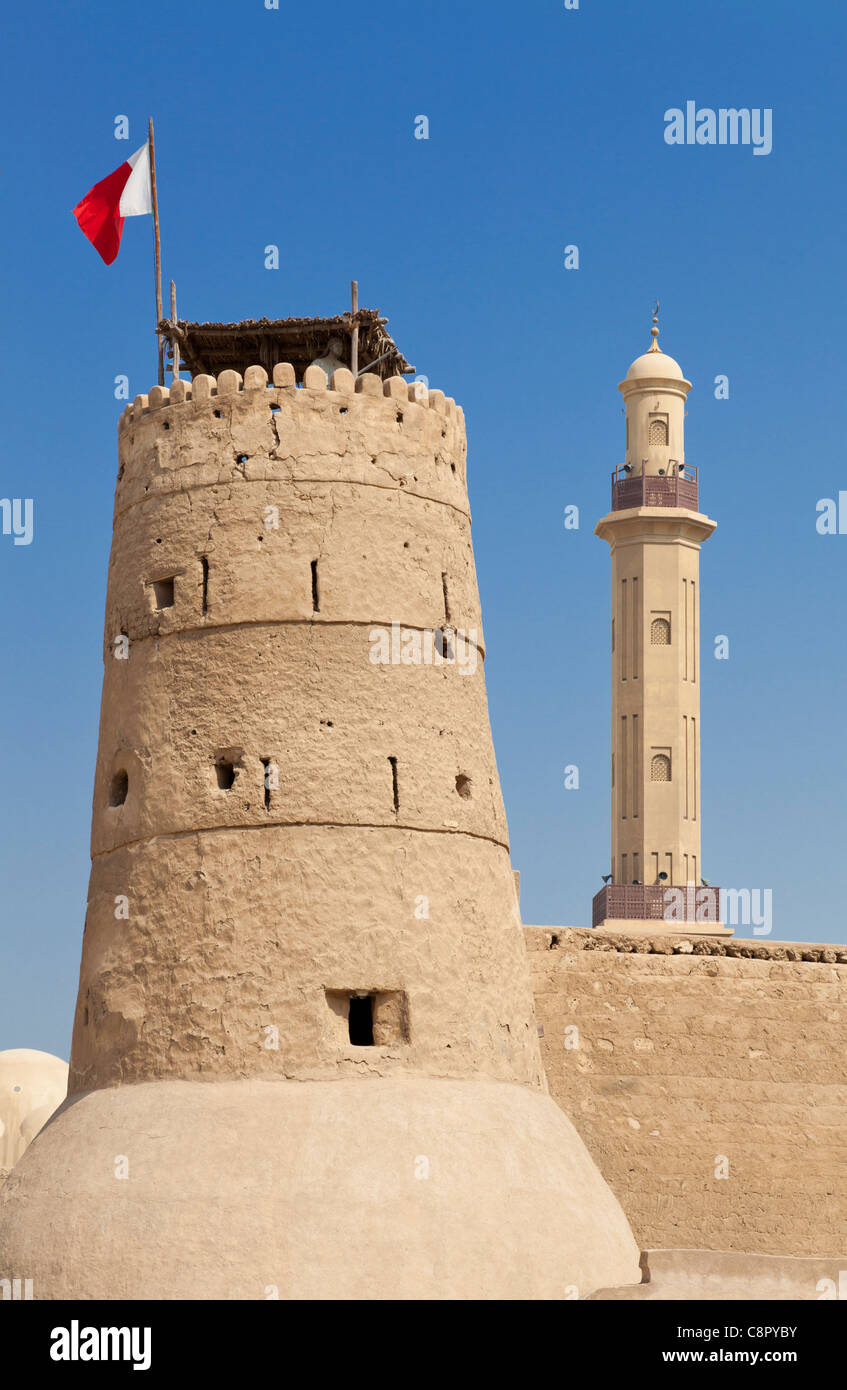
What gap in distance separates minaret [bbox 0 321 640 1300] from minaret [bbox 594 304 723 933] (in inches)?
905

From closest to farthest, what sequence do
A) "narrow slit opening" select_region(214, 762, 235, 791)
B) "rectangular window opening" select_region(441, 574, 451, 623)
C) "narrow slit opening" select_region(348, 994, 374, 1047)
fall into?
"narrow slit opening" select_region(348, 994, 374, 1047), "narrow slit opening" select_region(214, 762, 235, 791), "rectangular window opening" select_region(441, 574, 451, 623)

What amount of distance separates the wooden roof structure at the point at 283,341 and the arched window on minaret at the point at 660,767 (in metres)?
22.3

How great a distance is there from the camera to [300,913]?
17.9m

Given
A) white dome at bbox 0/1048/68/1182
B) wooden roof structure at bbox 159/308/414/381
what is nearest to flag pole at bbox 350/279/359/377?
wooden roof structure at bbox 159/308/414/381

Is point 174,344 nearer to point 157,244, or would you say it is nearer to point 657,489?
point 157,244

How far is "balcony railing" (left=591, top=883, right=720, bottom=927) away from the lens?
1623 inches

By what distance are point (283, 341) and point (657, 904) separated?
22520 millimetres

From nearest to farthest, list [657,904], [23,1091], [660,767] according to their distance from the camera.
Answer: [23,1091]
[657,904]
[660,767]

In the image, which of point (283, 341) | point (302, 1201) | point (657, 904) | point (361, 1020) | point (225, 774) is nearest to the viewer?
point (302, 1201)

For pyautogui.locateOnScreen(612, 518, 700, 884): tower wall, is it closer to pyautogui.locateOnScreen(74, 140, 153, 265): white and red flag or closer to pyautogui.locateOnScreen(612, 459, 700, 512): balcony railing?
pyautogui.locateOnScreen(612, 459, 700, 512): balcony railing

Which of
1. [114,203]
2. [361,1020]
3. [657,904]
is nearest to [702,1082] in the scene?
[361,1020]
